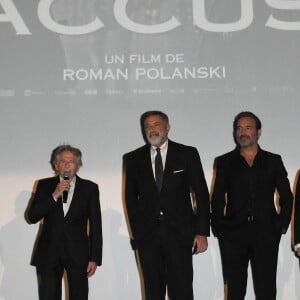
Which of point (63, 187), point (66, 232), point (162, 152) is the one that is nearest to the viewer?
point (63, 187)

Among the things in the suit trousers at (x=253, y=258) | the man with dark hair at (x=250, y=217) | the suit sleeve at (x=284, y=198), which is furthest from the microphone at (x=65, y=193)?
the suit sleeve at (x=284, y=198)

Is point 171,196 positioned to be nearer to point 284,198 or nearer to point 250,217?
point 250,217

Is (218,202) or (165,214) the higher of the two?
(218,202)

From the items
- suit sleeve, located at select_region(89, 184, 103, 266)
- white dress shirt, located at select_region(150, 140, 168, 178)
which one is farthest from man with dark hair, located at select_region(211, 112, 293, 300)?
suit sleeve, located at select_region(89, 184, 103, 266)

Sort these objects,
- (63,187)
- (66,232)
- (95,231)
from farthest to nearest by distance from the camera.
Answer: (95,231), (66,232), (63,187)

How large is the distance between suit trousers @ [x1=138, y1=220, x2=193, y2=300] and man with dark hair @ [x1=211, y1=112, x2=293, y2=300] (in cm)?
34

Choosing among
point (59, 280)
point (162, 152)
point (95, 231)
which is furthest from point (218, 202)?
point (59, 280)

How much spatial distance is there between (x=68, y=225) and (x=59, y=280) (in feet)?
1.30

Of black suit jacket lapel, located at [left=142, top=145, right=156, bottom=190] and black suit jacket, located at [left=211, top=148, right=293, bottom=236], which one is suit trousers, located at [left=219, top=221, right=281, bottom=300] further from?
black suit jacket lapel, located at [left=142, top=145, right=156, bottom=190]

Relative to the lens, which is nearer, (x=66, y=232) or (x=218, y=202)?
(x=66, y=232)

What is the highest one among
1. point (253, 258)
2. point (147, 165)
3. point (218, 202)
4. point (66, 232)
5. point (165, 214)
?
point (147, 165)

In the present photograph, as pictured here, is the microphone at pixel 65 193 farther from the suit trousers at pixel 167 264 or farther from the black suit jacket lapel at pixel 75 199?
the suit trousers at pixel 167 264

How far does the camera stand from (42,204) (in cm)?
413

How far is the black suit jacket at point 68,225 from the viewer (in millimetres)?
4129
